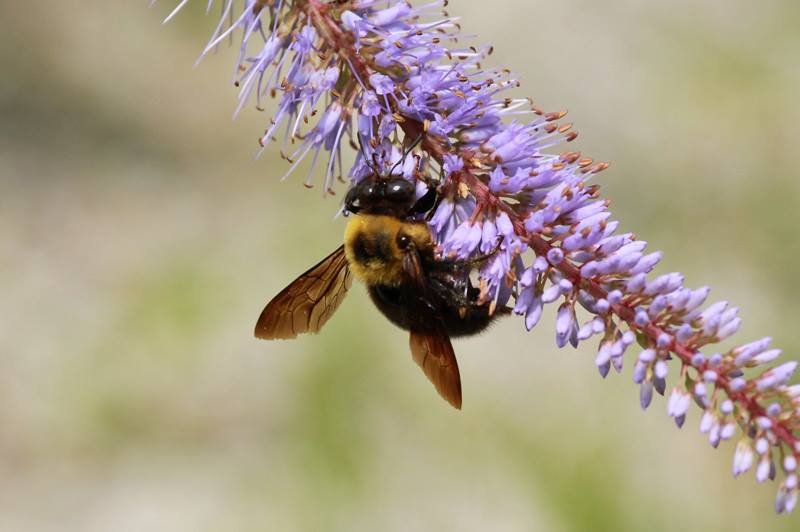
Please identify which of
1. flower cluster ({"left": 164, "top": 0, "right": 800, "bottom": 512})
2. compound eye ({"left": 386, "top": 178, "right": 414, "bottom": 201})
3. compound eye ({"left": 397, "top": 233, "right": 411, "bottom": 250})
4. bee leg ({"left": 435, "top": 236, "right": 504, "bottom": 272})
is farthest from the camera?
compound eye ({"left": 397, "top": 233, "right": 411, "bottom": 250})

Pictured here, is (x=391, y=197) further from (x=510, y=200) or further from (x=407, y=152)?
(x=510, y=200)

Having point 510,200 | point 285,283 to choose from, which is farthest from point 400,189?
point 285,283

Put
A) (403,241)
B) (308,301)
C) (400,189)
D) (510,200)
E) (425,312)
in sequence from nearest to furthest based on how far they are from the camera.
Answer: (510,200) < (400,189) < (403,241) < (425,312) < (308,301)

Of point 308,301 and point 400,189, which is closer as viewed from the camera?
point 400,189

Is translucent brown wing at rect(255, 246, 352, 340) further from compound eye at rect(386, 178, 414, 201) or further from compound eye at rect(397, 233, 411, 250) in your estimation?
compound eye at rect(386, 178, 414, 201)

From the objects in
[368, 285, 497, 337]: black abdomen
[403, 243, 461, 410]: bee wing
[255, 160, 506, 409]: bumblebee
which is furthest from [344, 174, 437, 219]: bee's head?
[368, 285, 497, 337]: black abdomen

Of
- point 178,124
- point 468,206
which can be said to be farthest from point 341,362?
point 468,206
